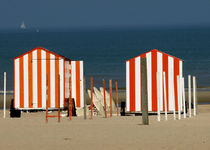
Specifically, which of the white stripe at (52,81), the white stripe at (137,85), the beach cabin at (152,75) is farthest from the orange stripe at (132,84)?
the white stripe at (52,81)

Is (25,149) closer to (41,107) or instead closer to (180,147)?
(180,147)

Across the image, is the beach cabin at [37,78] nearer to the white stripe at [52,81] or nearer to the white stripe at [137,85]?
the white stripe at [52,81]

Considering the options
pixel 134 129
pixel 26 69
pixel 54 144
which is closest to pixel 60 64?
pixel 26 69

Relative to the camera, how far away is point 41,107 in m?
24.8

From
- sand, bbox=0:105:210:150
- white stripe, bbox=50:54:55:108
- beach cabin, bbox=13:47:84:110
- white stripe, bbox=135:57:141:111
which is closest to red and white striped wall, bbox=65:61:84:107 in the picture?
beach cabin, bbox=13:47:84:110

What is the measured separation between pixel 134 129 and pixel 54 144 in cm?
287

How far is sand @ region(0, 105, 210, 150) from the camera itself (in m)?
14.2

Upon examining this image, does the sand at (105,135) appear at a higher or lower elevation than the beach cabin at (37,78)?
lower

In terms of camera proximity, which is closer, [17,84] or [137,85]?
[137,85]

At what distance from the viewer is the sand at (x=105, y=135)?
14.2 metres

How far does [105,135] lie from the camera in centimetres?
1564

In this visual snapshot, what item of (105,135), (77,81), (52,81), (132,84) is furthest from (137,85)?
(105,135)

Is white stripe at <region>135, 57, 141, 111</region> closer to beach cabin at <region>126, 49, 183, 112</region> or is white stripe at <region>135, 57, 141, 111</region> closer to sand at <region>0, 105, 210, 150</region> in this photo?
beach cabin at <region>126, 49, 183, 112</region>

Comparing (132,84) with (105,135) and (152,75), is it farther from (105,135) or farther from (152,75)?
(105,135)
